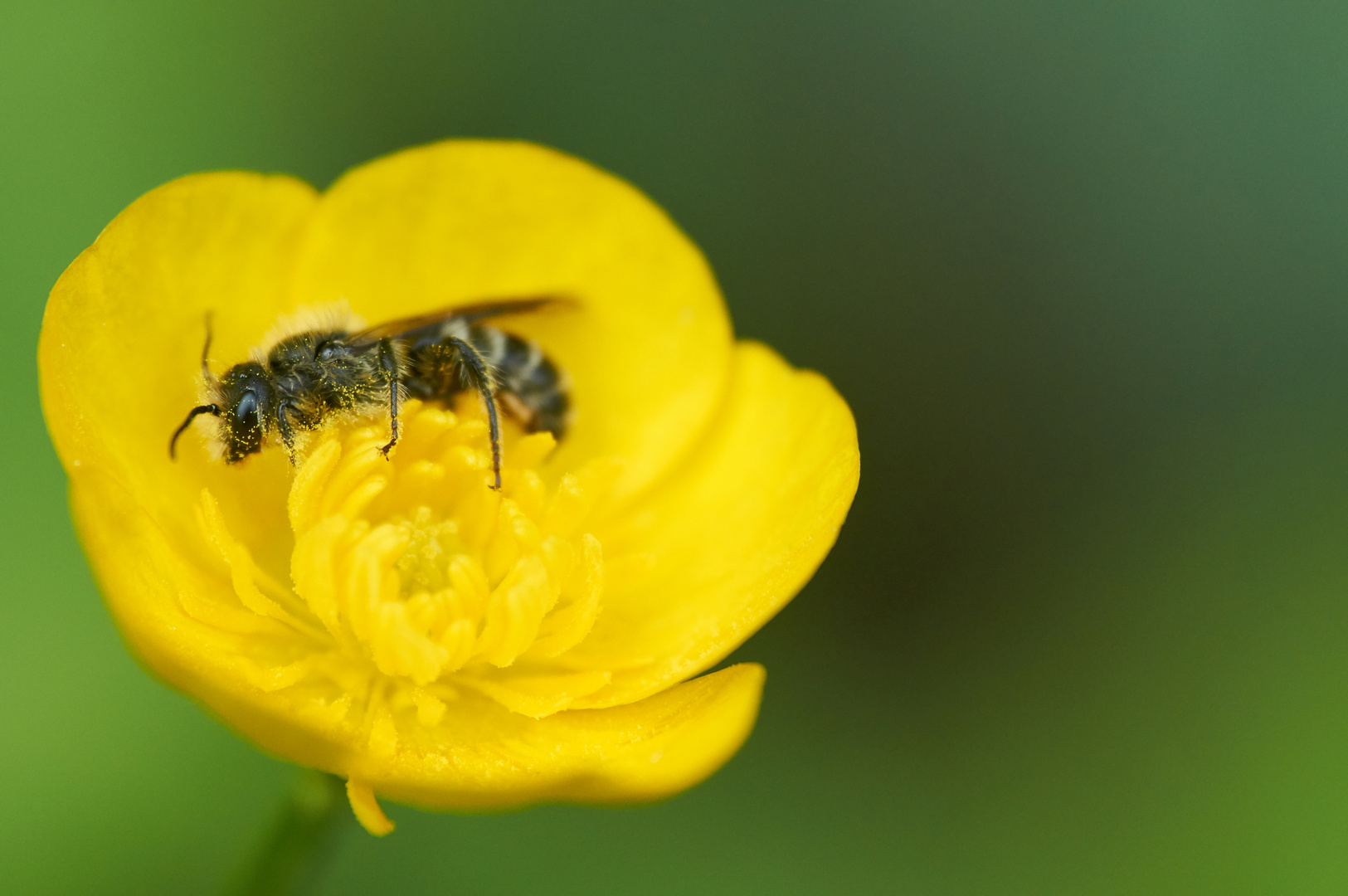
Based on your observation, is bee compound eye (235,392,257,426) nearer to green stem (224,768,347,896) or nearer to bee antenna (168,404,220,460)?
bee antenna (168,404,220,460)

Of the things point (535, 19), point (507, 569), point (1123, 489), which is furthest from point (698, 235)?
point (507, 569)

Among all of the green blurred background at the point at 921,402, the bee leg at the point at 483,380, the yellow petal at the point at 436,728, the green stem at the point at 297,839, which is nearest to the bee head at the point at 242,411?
the yellow petal at the point at 436,728

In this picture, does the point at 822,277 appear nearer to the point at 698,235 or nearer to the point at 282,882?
the point at 698,235

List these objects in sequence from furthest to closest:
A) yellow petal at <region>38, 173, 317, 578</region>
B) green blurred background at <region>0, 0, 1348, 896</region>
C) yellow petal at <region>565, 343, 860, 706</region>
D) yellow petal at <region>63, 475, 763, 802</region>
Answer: green blurred background at <region>0, 0, 1348, 896</region>, yellow petal at <region>565, 343, 860, 706</region>, yellow petal at <region>38, 173, 317, 578</region>, yellow petal at <region>63, 475, 763, 802</region>

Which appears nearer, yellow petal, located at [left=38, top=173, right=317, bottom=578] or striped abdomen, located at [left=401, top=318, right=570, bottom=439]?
yellow petal, located at [left=38, top=173, right=317, bottom=578]

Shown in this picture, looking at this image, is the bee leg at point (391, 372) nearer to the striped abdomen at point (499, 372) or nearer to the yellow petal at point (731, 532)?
the striped abdomen at point (499, 372)

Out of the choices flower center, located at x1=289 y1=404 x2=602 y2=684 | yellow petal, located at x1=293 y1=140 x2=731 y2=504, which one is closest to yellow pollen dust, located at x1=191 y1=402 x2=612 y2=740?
flower center, located at x1=289 y1=404 x2=602 y2=684

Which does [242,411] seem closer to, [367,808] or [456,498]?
[456,498]
